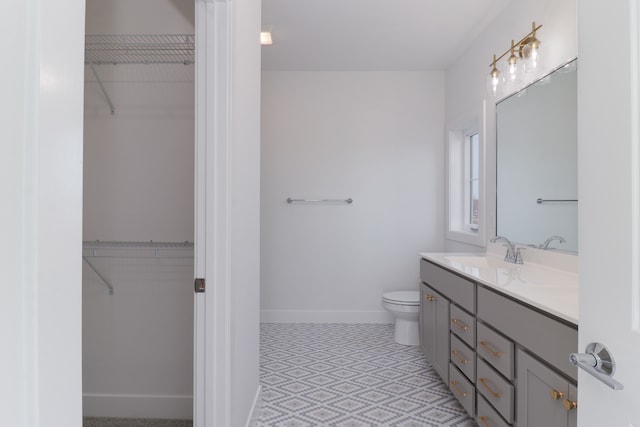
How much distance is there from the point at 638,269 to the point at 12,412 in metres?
0.87

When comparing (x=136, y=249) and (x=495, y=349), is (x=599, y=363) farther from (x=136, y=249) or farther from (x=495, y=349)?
(x=136, y=249)

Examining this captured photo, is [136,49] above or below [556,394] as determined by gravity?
above

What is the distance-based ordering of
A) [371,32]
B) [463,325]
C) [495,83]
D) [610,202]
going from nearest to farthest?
[610,202]
[463,325]
[495,83]
[371,32]

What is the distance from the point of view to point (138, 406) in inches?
84.1

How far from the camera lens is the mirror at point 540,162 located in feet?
6.43

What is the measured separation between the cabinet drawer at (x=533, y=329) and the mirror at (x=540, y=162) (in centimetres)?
59

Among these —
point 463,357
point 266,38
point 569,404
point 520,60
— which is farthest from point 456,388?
point 266,38

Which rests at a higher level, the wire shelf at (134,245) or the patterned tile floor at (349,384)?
the wire shelf at (134,245)

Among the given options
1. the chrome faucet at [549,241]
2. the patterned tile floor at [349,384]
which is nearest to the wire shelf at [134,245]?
the patterned tile floor at [349,384]

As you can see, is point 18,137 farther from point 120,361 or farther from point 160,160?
point 120,361

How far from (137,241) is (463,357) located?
1.88m

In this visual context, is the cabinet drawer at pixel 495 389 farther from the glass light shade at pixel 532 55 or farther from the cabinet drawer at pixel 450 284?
the glass light shade at pixel 532 55

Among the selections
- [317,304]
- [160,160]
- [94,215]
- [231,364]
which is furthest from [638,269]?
[317,304]

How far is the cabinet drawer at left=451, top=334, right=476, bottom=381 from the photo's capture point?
1932 millimetres
